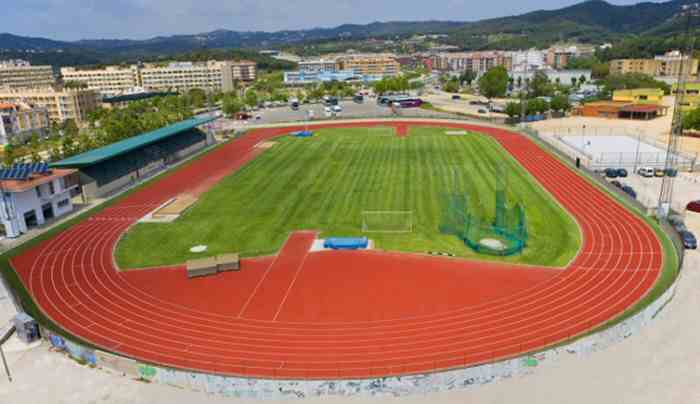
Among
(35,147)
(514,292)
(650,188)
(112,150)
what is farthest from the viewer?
(35,147)

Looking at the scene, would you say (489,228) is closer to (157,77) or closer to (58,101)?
(58,101)

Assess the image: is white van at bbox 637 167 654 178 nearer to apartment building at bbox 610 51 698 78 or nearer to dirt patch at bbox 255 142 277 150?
dirt patch at bbox 255 142 277 150

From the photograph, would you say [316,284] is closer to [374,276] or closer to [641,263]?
[374,276]

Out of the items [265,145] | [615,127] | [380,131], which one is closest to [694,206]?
[615,127]

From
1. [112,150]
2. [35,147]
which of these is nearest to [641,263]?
[112,150]

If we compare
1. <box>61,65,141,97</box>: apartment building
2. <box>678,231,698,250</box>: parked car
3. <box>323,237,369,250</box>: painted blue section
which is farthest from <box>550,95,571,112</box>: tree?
<box>61,65,141,97</box>: apartment building

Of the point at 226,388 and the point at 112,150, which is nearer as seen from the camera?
the point at 226,388

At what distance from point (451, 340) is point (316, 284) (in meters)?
8.30

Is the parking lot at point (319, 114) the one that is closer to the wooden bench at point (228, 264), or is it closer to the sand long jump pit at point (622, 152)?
the sand long jump pit at point (622, 152)

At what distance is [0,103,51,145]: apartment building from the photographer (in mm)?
82062

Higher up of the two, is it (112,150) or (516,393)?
(112,150)

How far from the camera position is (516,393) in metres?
17.2

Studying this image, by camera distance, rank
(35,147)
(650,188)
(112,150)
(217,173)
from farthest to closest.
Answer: (35,147) → (217,173) → (112,150) → (650,188)

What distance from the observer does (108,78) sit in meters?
168
